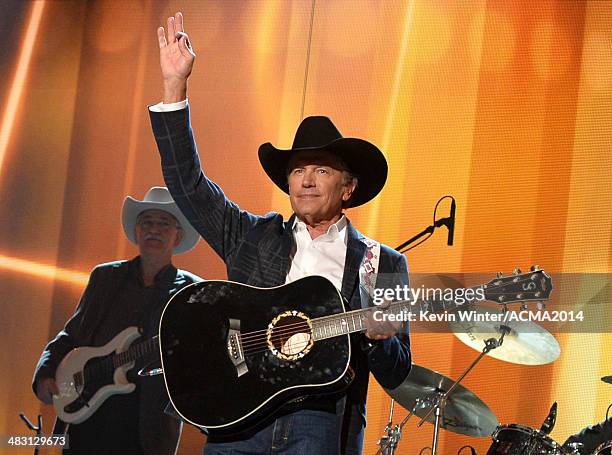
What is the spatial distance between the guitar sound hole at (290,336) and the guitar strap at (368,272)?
214mm

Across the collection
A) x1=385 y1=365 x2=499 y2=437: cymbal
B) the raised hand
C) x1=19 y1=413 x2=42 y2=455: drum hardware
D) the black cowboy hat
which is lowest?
x1=19 y1=413 x2=42 y2=455: drum hardware

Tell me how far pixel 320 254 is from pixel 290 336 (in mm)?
358

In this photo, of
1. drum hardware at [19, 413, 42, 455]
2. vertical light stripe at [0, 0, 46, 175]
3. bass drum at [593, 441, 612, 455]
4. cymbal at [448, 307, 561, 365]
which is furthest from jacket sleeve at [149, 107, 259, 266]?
vertical light stripe at [0, 0, 46, 175]

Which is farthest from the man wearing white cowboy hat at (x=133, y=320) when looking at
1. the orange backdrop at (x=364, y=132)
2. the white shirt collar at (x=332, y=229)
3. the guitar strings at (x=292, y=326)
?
the guitar strings at (x=292, y=326)

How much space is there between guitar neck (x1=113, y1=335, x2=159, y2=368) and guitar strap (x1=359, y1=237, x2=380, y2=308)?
5.54 feet

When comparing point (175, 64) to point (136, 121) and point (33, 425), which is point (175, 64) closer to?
point (136, 121)

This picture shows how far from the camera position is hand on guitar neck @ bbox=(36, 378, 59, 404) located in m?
4.29

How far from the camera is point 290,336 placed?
2.59m

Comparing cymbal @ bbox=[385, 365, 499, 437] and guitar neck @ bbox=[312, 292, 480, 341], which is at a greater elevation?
guitar neck @ bbox=[312, 292, 480, 341]

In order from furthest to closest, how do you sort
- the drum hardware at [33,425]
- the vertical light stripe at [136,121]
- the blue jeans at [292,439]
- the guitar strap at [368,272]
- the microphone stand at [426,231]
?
the vertical light stripe at [136,121], the drum hardware at [33,425], the microphone stand at [426,231], the guitar strap at [368,272], the blue jeans at [292,439]

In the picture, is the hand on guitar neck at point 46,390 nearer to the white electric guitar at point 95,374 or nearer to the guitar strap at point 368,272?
the white electric guitar at point 95,374

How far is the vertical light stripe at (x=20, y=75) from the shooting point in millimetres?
4910

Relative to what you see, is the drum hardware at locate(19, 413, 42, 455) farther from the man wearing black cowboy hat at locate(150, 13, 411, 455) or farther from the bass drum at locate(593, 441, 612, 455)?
the bass drum at locate(593, 441, 612, 455)

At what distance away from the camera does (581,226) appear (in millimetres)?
4047
